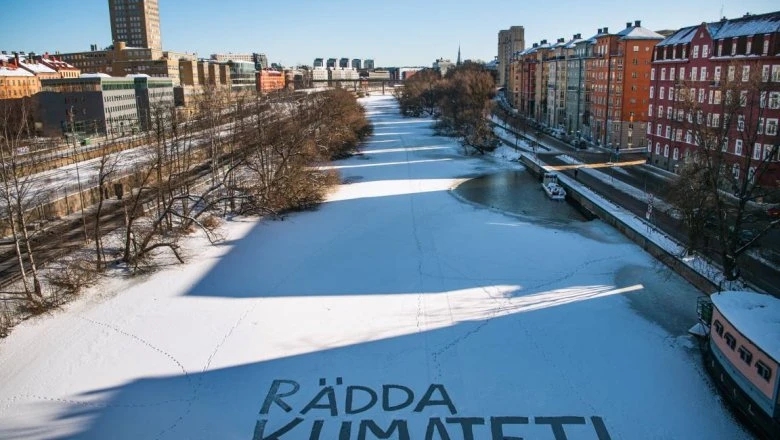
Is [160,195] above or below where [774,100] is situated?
below

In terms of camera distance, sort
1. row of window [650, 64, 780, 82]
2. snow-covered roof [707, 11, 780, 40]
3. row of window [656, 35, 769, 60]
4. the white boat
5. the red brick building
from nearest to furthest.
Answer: row of window [650, 64, 780, 82] < snow-covered roof [707, 11, 780, 40] < row of window [656, 35, 769, 60] < the white boat < the red brick building

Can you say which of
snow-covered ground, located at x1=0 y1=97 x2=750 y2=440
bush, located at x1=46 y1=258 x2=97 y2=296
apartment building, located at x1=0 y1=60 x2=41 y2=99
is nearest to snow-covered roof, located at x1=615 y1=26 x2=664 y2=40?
snow-covered ground, located at x1=0 y1=97 x2=750 y2=440

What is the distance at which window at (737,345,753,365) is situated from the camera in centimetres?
1292

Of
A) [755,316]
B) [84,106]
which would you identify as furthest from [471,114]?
[755,316]

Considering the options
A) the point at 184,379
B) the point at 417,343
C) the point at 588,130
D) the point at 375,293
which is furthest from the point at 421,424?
the point at 588,130

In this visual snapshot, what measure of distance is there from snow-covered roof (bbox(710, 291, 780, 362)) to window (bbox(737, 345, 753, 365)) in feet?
1.07

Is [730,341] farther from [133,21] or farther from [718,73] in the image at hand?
[133,21]

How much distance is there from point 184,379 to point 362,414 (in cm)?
494

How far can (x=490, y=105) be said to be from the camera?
215ft

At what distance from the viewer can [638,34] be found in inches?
2117

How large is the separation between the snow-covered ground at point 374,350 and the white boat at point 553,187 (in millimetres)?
12062

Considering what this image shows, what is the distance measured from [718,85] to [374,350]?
3111cm

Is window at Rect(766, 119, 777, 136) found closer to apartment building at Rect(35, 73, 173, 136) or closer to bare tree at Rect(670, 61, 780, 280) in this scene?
bare tree at Rect(670, 61, 780, 280)

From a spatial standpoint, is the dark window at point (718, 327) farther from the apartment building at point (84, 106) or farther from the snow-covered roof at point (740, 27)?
the apartment building at point (84, 106)
